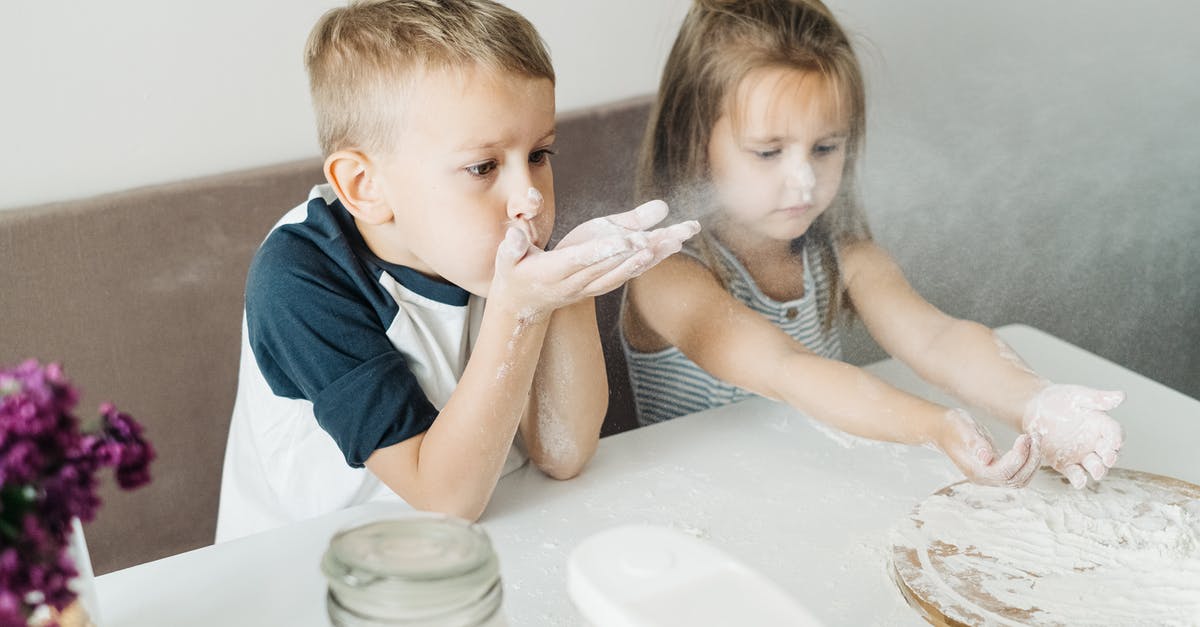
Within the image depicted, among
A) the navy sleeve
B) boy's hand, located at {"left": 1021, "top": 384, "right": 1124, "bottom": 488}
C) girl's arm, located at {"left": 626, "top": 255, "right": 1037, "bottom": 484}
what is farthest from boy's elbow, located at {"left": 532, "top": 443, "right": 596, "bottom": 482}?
boy's hand, located at {"left": 1021, "top": 384, "right": 1124, "bottom": 488}

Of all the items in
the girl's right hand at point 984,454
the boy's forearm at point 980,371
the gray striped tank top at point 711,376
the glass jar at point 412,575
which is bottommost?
the gray striped tank top at point 711,376

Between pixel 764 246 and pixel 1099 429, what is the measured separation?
57cm

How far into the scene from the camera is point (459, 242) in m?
0.97

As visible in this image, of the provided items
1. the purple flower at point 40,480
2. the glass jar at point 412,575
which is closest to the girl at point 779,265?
the glass jar at point 412,575

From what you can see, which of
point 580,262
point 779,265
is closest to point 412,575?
point 580,262

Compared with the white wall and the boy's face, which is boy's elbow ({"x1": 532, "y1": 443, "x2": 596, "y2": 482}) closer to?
the boy's face

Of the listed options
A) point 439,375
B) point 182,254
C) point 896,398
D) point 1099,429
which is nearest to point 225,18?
point 182,254

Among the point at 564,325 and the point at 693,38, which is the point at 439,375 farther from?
the point at 693,38

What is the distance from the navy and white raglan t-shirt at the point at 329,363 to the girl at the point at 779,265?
0.28 meters

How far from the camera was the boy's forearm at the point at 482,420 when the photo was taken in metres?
0.90

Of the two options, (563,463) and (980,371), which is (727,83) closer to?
(980,371)

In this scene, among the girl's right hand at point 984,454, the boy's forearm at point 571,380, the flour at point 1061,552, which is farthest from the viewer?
the boy's forearm at point 571,380

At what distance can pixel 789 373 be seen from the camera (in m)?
1.10

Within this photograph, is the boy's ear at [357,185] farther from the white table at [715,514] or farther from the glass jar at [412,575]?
the glass jar at [412,575]
